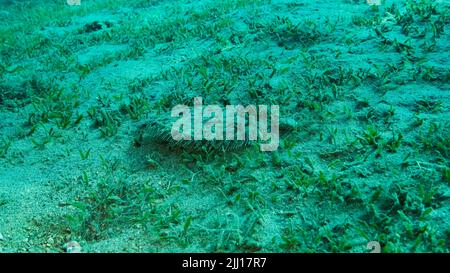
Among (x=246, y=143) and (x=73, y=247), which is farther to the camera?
(x=246, y=143)

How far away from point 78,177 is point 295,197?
2132mm

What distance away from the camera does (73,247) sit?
2.95 metres

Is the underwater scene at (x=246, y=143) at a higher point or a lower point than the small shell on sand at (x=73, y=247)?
higher

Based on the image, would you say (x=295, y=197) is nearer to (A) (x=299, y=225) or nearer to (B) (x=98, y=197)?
(A) (x=299, y=225)

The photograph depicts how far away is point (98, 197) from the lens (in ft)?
11.3

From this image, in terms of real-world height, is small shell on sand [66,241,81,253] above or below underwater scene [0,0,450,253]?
below

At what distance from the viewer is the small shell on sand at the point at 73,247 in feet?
9.57

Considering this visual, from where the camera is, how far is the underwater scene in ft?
9.65

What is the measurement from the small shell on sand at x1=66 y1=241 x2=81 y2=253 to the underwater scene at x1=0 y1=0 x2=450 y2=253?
0.6 inches

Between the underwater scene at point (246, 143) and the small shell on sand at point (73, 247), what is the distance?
0.02m

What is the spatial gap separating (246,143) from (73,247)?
180cm

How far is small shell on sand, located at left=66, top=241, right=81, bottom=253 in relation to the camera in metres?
2.92

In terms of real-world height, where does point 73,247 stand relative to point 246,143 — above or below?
below

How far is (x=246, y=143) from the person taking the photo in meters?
3.72
